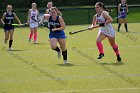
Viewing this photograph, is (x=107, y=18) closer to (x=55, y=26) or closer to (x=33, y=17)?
(x=55, y=26)

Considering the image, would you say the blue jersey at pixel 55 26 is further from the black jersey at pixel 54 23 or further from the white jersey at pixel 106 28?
the white jersey at pixel 106 28

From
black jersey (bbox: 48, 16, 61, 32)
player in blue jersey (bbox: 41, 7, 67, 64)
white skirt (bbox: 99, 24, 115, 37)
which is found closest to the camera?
player in blue jersey (bbox: 41, 7, 67, 64)

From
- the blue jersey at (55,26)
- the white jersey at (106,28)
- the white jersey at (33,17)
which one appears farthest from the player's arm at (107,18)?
the white jersey at (33,17)

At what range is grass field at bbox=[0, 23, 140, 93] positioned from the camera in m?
10.8

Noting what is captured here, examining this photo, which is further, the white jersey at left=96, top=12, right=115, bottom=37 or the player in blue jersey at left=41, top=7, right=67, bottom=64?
the white jersey at left=96, top=12, right=115, bottom=37

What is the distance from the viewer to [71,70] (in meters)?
Answer: 13.3

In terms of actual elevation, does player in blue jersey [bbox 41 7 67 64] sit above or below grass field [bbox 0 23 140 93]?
above

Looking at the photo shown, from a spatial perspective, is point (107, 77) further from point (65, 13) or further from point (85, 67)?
point (65, 13)

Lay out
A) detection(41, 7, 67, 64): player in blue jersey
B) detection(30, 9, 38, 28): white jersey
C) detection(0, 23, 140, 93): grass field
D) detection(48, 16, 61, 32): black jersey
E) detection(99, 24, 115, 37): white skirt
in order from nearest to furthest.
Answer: detection(0, 23, 140, 93): grass field < detection(41, 7, 67, 64): player in blue jersey < detection(48, 16, 61, 32): black jersey < detection(99, 24, 115, 37): white skirt < detection(30, 9, 38, 28): white jersey

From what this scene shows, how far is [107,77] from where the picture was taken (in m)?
12.1

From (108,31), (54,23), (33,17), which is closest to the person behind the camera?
(54,23)

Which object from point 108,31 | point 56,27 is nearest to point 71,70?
point 56,27

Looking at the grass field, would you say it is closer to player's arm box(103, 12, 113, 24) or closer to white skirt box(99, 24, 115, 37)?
white skirt box(99, 24, 115, 37)

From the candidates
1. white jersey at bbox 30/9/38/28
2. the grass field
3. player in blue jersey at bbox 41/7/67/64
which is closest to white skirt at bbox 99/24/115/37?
the grass field
